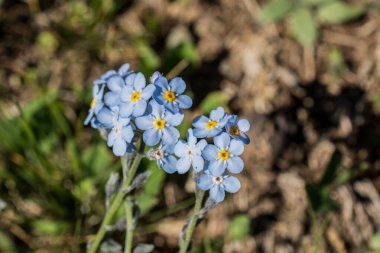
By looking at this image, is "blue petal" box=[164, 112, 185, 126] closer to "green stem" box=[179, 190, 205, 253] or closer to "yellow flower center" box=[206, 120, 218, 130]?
"yellow flower center" box=[206, 120, 218, 130]

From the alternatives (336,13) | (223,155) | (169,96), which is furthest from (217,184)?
(336,13)

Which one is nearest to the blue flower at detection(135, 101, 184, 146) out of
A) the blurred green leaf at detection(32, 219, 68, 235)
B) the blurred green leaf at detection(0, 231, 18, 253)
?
the blurred green leaf at detection(32, 219, 68, 235)

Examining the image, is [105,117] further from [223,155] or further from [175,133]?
[223,155]

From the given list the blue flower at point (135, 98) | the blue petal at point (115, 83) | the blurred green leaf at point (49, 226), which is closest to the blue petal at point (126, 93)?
the blue flower at point (135, 98)

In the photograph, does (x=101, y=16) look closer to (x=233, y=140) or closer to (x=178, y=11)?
(x=178, y=11)

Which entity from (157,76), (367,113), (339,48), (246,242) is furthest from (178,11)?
(157,76)
